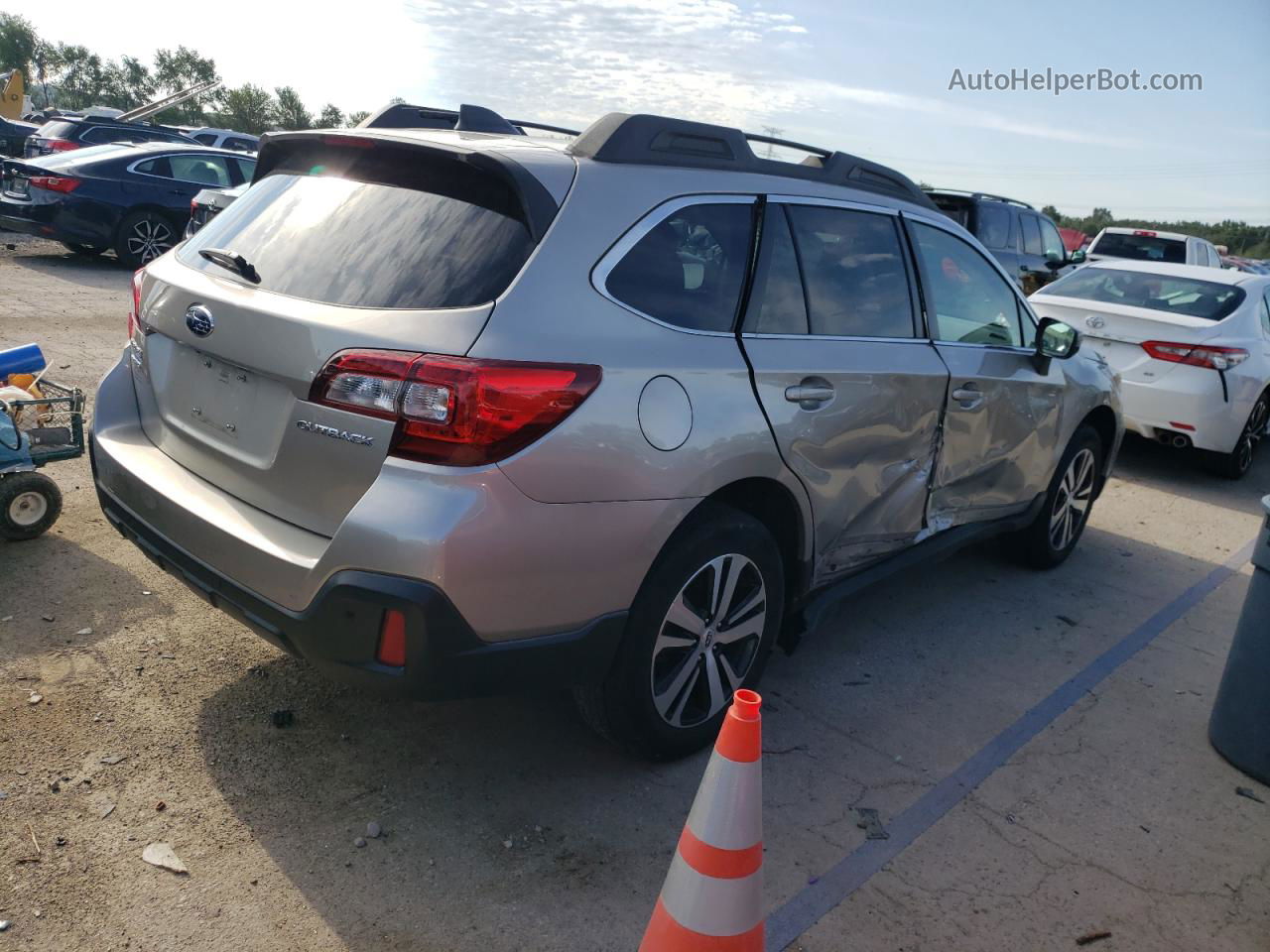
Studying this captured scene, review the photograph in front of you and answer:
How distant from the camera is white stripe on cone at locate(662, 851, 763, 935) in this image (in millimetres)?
2086

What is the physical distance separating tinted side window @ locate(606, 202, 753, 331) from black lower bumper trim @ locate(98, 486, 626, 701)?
0.89 meters

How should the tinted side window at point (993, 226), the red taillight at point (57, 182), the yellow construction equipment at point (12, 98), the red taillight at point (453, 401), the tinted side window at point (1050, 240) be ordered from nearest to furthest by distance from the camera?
the red taillight at point (453, 401), the red taillight at point (57, 182), the tinted side window at point (993, 226), the tinted side window at point (1050, 240), the yellow construction equipment at point (12, 98)

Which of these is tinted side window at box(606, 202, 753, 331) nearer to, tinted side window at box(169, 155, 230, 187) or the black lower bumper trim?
the black lower bumper trim

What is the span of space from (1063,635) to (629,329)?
3.08 metres

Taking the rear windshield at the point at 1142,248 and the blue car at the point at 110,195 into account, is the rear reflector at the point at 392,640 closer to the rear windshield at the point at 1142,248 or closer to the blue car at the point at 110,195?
the blue car at the point at 110,195

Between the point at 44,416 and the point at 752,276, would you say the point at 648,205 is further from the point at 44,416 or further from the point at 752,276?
the point at 44,416

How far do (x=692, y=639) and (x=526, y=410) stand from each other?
1018 millimetres

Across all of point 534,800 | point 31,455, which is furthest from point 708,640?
point 31,455

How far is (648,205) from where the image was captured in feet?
9.71

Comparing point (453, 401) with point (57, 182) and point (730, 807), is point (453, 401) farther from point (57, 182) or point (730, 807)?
point (57, 182)

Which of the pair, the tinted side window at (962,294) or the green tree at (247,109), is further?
the green tree at (247,109)

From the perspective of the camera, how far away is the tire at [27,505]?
168 inches

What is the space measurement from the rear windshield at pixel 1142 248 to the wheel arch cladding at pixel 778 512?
47.9 feet

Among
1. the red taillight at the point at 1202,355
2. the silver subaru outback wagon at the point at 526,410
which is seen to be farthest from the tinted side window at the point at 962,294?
the red taillight at the point at 1202,355
